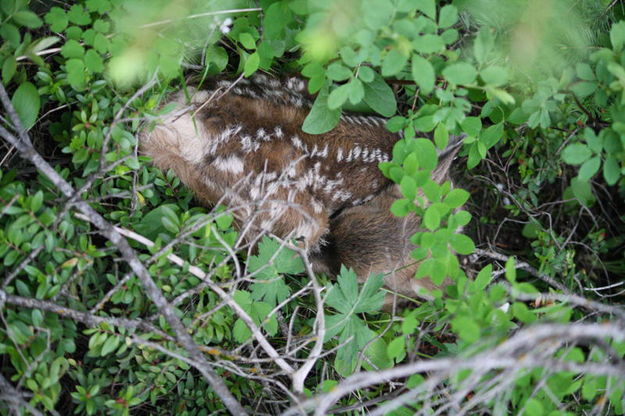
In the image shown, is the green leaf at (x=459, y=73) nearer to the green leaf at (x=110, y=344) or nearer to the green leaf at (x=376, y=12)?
the green leaf at (x=376, y=12)

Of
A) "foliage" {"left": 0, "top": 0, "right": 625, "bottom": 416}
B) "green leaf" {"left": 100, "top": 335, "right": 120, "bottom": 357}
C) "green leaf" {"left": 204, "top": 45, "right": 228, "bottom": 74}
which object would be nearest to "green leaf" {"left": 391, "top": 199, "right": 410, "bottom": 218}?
"foliage" {"left": 0, "top": 0, "right": 625, "bottom": 416}

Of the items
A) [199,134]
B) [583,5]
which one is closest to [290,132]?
[199,134]

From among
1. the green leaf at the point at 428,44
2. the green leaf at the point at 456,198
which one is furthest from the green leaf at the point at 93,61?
the green leaf at the point at 456,198

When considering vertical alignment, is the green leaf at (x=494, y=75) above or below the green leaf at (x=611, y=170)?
above

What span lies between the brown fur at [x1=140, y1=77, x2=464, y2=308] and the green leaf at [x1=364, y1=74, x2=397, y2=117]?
429mm

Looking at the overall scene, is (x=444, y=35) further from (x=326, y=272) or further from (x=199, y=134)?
(x=326, y=272)

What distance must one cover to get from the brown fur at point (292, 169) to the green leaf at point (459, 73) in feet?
2.26

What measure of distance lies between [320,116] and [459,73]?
54cm

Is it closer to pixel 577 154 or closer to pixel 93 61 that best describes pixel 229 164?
pixel 93 61

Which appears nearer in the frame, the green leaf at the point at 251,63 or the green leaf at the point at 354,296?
the green leaf at the point at 251,63

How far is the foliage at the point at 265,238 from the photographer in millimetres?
1659

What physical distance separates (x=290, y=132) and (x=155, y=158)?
56 cm

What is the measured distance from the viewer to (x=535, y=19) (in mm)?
1951

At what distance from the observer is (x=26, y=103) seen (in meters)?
1.85
